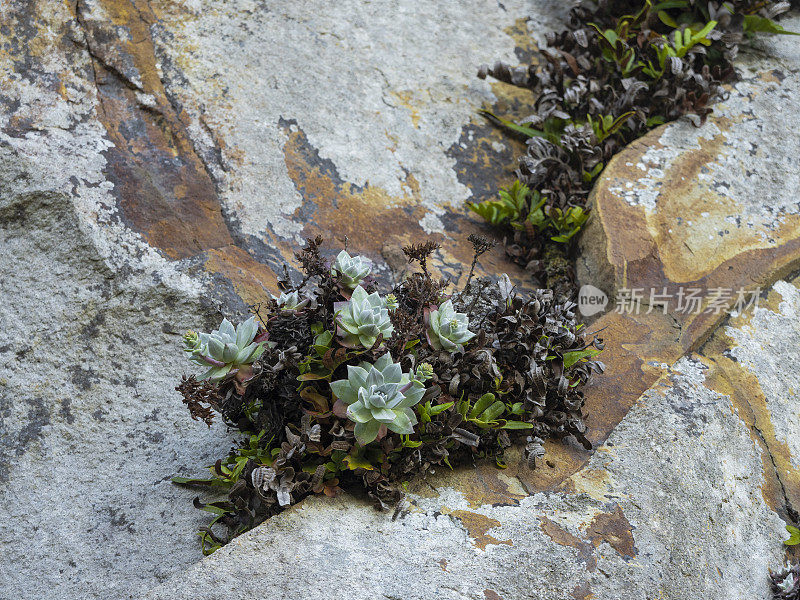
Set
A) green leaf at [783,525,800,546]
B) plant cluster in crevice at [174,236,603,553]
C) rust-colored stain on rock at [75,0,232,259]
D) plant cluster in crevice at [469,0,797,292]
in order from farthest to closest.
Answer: plant cluster in crevice at [469,0,797,292] < rust-colored stain on rock at [75,0,232,259] < green leaf at [783,525,800,546] < plant cluster in crevice at [174,236,603,553]

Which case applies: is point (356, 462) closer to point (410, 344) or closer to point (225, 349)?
point (410, 344)

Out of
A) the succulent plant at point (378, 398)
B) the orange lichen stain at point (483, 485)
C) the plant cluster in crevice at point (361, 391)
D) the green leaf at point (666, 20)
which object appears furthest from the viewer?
the green leaf at point (666, 20)

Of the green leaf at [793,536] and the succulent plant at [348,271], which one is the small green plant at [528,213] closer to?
the succulent plant at [348,271]

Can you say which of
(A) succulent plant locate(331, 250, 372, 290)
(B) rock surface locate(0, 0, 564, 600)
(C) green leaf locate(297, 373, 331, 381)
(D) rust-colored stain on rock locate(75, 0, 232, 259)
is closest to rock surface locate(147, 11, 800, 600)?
(C) green leaf locate(297, 373, 331, 381)

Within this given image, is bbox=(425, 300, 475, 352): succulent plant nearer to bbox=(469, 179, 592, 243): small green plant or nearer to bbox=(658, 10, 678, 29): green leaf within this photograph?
bbox=(469, 179, 592, 243): small green plant

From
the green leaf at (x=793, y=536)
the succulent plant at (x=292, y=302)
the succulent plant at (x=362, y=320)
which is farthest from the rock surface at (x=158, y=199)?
the green leaf at (x=793, y=536)

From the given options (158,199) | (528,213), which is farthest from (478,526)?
(158,199)
